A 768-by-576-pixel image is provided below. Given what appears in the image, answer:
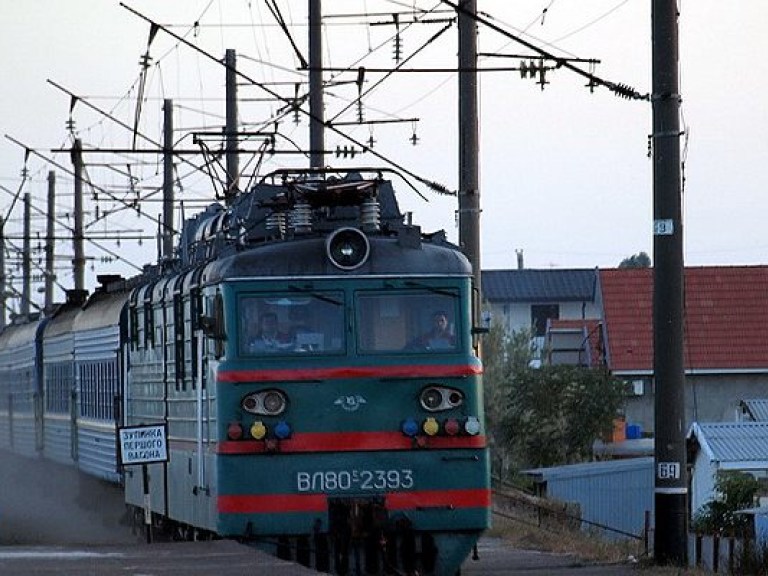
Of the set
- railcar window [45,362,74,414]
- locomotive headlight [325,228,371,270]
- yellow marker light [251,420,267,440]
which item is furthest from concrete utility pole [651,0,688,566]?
railcar window [45,362,74,414]

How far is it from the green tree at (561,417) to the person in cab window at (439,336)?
37.2 metres

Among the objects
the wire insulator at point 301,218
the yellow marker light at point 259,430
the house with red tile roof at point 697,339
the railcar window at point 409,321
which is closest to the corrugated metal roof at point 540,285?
the house with red tile roof at point 697,339

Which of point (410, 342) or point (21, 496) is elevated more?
point (410, 342)

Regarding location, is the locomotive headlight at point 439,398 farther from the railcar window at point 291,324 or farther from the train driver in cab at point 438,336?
the railcar window at point 291,324

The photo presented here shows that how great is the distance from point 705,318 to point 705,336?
1455 mm

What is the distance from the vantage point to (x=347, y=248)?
17.0m

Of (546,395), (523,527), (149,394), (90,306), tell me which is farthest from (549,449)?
(149,394)

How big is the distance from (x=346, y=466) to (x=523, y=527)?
1060cm

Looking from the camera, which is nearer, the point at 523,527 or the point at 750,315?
the point at 523,527

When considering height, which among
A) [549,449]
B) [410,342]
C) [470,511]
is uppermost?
[410,342]

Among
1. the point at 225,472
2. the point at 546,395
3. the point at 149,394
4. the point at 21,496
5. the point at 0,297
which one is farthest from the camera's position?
the point at 0,297

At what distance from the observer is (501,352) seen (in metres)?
65.2

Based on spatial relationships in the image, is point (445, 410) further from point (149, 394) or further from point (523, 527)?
point (523, 527)

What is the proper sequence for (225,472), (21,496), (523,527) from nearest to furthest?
1. (225,472)
2. (523,527)
3. (21,496)
